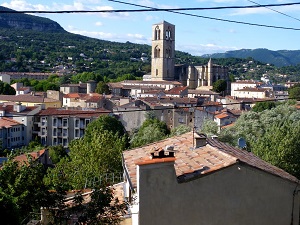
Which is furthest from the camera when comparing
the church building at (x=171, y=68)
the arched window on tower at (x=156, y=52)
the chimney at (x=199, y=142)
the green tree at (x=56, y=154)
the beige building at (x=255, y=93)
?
the arched window on tower at (x=156, y=52)

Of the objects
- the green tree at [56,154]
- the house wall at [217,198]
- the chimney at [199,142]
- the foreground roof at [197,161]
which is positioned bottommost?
the green tree at [56,154]

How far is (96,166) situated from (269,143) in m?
6.96

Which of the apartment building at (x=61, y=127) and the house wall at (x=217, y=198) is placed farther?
the apartment building at (x=61, y=127)

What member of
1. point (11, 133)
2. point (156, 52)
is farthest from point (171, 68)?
point (11, 133)

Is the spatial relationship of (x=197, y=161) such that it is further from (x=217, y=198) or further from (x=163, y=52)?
(x=163, y=52)

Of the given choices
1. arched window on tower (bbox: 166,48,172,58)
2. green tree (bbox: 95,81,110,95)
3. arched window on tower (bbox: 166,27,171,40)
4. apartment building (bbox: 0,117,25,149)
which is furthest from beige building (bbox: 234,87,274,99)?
apartment building (bbox: 0,117,25,149)

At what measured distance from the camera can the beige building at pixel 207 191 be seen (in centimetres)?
767

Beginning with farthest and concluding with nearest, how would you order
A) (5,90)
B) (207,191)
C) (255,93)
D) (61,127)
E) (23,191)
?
(255,93) < (5,90) < (61,127) < (23,191) < (207,191)

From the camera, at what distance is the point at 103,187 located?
739cm

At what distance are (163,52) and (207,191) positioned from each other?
108823 millimetres

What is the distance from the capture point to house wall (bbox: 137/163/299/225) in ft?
25.2

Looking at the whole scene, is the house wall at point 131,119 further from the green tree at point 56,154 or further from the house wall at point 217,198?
the house wall at point 217,198

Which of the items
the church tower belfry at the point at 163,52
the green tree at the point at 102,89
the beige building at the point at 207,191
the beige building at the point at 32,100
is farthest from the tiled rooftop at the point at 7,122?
the church tower belfry at the point at 163,52

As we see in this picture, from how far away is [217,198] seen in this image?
27.3 ft
